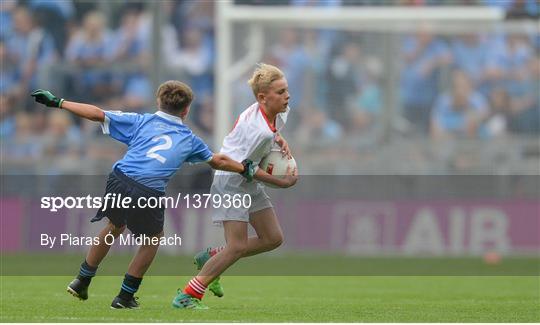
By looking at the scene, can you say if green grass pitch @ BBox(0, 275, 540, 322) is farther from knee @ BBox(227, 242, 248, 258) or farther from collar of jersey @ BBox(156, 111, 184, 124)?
collar of jersey @ BBox(156, 111, 184, 124)

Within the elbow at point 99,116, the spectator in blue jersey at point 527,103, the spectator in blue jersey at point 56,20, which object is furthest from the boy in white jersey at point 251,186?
the spectator in blue jersey at point 56,20

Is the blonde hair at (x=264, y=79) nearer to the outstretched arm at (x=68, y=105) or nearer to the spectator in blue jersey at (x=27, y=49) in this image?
the outstretched arm at (x=68, y=105)

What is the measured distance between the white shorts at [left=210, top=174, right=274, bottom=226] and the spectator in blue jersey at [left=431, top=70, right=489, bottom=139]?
12.3m

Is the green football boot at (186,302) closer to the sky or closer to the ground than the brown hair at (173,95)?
closer to the ground

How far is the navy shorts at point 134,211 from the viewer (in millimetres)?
10617

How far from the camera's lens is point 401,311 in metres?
11.2

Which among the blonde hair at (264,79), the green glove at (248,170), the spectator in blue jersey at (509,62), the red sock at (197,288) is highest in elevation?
the blonde hair at (264,79)

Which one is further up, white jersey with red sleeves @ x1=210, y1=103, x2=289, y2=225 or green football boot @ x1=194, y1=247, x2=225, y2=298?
white jersey with red sleeves @ x1=210, y1=103, x2=289, y2=225

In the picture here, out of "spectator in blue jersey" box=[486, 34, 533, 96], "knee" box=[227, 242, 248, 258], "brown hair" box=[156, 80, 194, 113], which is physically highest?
"brown hair" box=[156, 80, 194, 113]

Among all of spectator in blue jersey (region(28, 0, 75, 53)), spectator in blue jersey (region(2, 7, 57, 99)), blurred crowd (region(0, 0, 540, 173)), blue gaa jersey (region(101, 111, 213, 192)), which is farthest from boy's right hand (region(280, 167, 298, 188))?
spectator in blue jersey (region(28, 0, 75, 53))

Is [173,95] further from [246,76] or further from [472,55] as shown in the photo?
[472,55]

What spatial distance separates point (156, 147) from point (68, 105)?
2.41ft

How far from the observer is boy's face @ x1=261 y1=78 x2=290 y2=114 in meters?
11.0

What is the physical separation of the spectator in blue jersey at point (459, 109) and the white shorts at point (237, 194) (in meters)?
12.3
